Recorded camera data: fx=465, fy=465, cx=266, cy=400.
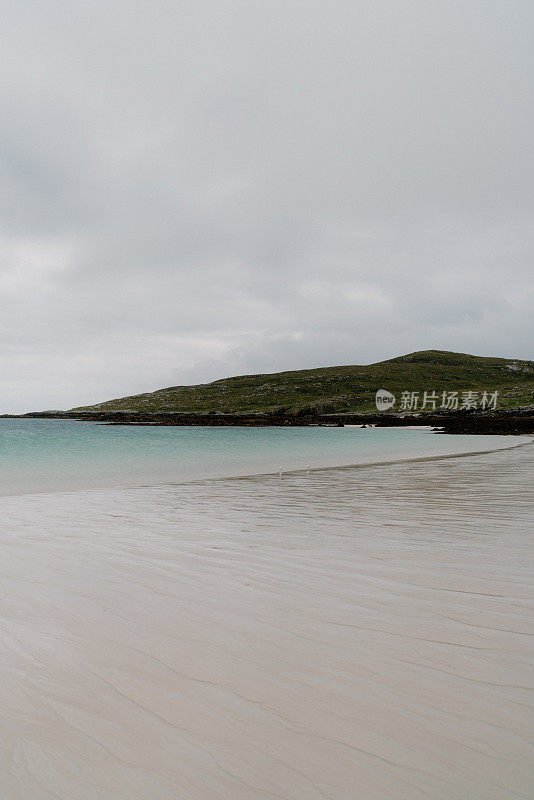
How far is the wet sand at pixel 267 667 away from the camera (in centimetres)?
249

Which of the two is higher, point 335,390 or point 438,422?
point 335,390

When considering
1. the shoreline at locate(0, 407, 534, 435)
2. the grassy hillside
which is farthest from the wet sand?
the grassy hillside

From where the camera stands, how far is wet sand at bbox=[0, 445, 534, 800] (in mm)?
2486

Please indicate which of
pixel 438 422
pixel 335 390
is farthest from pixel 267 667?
pixel 335 390

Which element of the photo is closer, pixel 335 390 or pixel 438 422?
pixel 438 422

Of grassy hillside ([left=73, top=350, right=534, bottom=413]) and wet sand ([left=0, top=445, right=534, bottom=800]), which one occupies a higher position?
grassy hillside ([left=73, top=350, right=534, bottom=413])

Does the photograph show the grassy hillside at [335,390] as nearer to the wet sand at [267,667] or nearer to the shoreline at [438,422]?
the shoreline at [438,422]

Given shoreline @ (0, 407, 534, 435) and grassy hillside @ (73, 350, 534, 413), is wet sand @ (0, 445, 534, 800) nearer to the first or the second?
shoreline @ (0, 407, 534, 435)

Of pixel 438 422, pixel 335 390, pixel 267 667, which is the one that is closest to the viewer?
pixel 267 667

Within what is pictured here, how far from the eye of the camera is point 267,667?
11.5ft

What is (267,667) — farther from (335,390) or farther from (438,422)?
(335,390)

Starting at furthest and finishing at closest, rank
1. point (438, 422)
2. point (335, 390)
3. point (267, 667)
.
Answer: point (335, 390), point (438, 422), point (267, 667)

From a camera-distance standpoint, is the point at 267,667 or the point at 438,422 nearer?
the point at 267,667

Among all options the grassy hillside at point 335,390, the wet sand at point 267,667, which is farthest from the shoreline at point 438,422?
the wet sand at point 267,667
